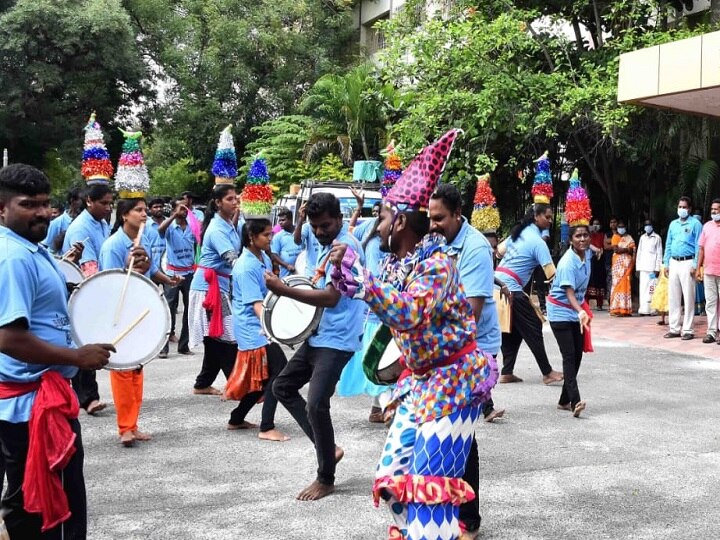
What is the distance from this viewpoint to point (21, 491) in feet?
10.9

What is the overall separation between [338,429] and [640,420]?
255 centimetres

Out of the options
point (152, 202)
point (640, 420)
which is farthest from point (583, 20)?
point (640, 420)

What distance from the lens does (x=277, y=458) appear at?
236 inches

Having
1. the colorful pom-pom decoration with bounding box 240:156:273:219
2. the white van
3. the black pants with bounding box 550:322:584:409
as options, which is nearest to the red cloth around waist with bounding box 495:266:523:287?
the black pants with bounding box 550:322:584:409

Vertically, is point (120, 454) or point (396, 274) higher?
point (396, 274)

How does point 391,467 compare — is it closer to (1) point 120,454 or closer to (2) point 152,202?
(1) point 120,454

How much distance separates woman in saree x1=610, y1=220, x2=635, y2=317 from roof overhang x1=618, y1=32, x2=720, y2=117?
2849mm

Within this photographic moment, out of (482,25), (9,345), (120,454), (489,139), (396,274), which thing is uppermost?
(482,25)

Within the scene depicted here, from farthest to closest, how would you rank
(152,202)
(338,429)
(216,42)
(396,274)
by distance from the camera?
(216,42) < (152,202) < (338,429) < (396,274)

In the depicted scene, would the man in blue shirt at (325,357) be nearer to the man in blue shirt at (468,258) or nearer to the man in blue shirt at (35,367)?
the man in blue shirt at (468,258)

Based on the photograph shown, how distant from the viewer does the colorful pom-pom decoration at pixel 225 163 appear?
8008mm

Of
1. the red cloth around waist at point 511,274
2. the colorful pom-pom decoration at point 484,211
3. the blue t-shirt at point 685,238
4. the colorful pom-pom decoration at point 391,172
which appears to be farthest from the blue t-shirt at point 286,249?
the blue t-shirt at point 685,238

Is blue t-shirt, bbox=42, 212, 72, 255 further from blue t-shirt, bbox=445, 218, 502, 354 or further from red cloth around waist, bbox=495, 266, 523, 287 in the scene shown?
blue t-shirt, bbox=445, 218, 502, 354

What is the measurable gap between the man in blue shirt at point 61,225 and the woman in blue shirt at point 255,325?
118 inches
